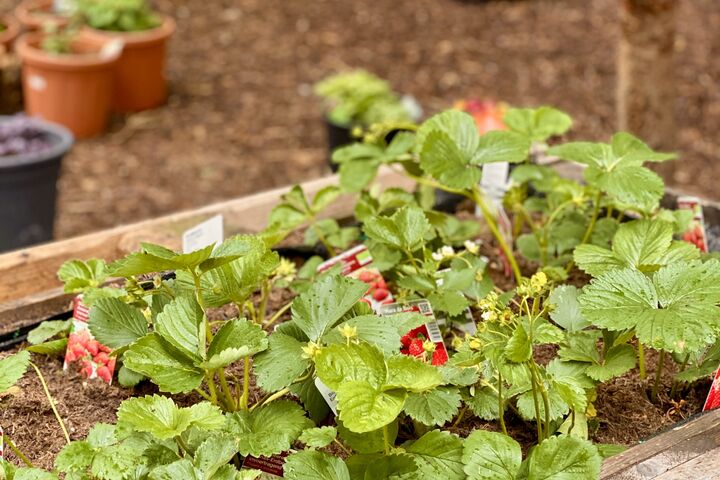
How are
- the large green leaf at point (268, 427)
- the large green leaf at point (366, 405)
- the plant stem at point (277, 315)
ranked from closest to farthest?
the large green leaf at point (366, 405) → the large green leaf at point (268, 427) → the plant stem at point (277, 315)

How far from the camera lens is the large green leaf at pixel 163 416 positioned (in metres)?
0.99

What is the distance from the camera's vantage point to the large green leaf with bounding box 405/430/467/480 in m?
1.03

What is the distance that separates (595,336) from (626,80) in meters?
2.08

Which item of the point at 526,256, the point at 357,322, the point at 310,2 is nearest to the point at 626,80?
the point at 526,256

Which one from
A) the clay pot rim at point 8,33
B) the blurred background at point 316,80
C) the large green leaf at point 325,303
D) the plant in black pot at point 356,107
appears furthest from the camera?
the clay pot rim at point 8,33

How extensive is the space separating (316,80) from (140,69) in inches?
35.9

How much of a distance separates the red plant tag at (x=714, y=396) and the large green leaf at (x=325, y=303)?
18.3 inches

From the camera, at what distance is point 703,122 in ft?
14.3

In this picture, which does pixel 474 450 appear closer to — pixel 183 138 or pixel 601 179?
pixel 601 179

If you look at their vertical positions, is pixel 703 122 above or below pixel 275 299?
below

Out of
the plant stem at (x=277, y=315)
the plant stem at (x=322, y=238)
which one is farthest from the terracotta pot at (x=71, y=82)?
the plant stem at (x=277, y=315)

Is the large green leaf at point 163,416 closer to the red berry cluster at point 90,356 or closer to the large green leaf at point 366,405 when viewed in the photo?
the large green leaf at point 366,405

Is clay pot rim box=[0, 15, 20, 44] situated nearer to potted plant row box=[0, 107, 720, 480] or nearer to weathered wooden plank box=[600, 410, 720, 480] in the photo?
potted plant row box=[0, 107, 720, 480]

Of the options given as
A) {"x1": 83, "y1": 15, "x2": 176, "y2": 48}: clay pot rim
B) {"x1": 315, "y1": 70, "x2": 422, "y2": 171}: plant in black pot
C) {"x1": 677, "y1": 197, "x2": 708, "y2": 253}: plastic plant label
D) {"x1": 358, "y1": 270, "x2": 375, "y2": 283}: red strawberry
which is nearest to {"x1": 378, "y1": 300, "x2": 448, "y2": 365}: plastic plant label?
{"x1": 358, "y1": 270, "x2": 375, "y2": 283}: red strawberry
